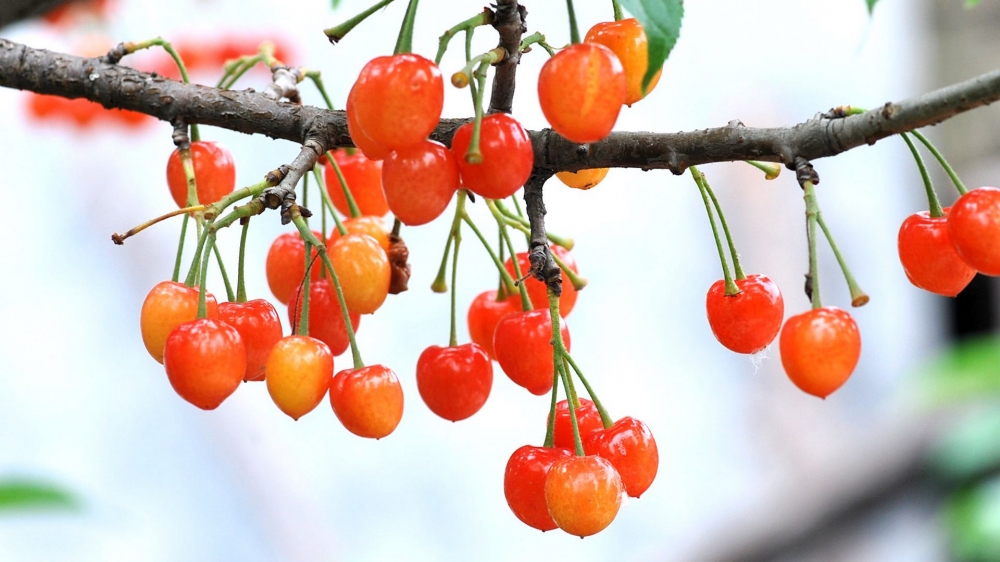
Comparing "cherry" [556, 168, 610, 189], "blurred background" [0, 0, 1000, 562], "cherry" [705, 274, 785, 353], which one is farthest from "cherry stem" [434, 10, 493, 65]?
"blurred background" [0, 0, 1000, 562]

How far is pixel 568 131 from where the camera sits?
21.3 inches

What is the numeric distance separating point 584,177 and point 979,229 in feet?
0.88

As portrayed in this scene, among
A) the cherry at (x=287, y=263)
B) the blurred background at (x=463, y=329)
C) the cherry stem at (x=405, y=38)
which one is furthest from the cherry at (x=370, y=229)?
the blurred background at (x=463, y=329)

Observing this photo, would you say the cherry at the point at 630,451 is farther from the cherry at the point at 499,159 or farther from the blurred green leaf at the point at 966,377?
the blurred green leaf at the point at 966,377

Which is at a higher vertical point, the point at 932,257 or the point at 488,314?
the point at 488,314

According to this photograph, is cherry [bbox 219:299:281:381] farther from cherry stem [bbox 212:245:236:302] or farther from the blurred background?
the blurred background

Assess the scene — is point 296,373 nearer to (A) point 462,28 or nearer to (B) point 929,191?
(A) point 462,28

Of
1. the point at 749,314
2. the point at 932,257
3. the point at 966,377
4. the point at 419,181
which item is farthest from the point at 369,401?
the point at 966,377

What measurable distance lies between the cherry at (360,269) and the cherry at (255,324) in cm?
6

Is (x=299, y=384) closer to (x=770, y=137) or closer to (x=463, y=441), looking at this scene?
(x=770, y=137)

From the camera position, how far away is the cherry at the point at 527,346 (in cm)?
70

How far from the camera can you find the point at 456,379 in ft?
2.52

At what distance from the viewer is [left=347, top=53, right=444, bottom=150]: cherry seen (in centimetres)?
55

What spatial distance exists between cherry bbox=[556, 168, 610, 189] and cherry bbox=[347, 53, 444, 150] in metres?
0.16
